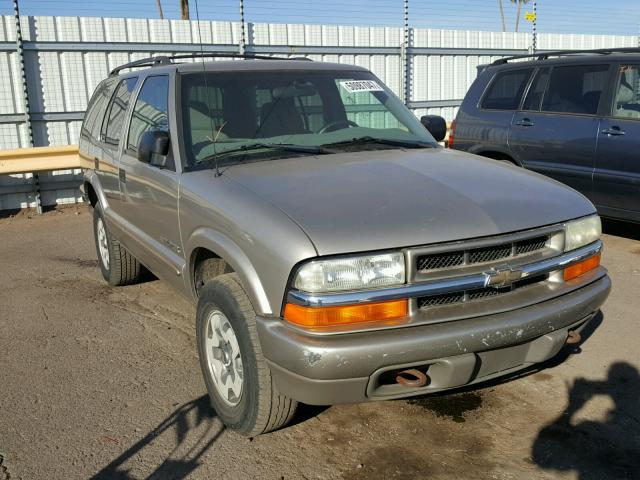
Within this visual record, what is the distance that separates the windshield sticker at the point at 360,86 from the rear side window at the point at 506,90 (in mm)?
3163

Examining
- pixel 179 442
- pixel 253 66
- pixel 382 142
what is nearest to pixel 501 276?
pixel 382 142

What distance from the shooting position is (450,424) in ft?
10.9

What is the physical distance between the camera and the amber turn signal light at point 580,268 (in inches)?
124

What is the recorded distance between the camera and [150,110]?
14.1 feet

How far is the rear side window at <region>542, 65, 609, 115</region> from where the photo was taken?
659cm

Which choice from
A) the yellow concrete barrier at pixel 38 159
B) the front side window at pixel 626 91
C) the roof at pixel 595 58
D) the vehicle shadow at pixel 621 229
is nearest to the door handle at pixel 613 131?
the front side window at pixel 626 91

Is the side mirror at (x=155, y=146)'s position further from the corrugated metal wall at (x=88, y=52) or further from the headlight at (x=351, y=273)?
the corrugated metal wall at (x=88, y=52)

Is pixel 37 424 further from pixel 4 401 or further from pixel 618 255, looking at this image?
pixel 618 255

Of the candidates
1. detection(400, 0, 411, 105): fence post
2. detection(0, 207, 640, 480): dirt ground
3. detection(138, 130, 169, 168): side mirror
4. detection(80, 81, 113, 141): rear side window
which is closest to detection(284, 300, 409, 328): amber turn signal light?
detection(0, 207, 640, 480): dirt ground

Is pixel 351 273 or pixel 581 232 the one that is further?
pixel 581 232

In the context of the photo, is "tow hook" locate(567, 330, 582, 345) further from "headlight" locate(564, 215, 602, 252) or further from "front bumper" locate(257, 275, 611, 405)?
Answer: "headlight" locate(564, 215, 602, 252)

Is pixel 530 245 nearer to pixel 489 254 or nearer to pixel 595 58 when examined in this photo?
pixel 489 254

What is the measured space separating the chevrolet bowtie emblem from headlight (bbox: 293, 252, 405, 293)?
404 millimetres

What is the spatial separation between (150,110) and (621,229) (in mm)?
5552
